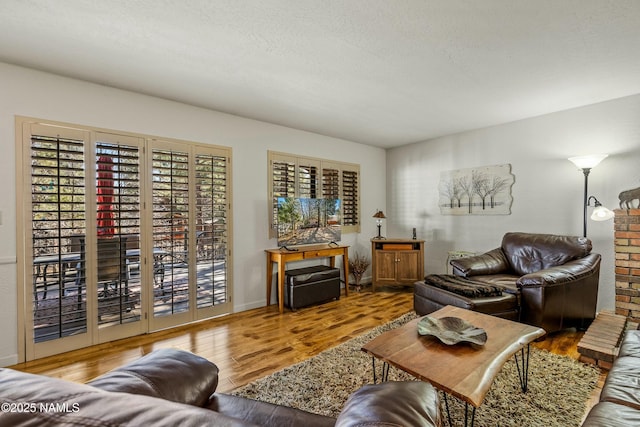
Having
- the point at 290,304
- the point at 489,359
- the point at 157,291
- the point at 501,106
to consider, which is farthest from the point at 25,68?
the point at 501,106

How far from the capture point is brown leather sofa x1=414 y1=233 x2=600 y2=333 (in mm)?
2600

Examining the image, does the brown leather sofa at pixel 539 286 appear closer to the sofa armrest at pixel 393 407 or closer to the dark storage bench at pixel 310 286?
the dark storage bench at pixel 310 286

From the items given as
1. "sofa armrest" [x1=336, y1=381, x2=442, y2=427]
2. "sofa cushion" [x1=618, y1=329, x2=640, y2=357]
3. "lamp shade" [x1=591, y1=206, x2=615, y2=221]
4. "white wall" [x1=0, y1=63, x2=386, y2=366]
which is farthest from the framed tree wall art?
"sofa armrest" [x1=336, y1=381, x2=442, y2=427]

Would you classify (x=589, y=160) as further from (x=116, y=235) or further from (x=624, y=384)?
(x=116, y=235)

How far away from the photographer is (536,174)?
3.71 metres

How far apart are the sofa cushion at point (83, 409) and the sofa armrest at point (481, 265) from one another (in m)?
3.43

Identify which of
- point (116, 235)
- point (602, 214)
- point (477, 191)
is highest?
point (477, 191)

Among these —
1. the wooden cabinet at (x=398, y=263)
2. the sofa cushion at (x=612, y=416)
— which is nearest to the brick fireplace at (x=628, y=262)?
the wooden cabinet at (x=398, y=263)

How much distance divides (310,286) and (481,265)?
2.13 m

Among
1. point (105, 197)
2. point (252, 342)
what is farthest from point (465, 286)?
point (105, 197)

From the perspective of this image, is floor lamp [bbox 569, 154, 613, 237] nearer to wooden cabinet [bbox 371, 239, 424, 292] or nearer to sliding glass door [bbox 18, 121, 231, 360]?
wooden cabinet [bbox 371, 239, 424, 292]

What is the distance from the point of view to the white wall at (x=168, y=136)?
231 cm

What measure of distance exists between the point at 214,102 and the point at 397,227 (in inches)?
147

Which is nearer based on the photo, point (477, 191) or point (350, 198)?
point (477, 191)
